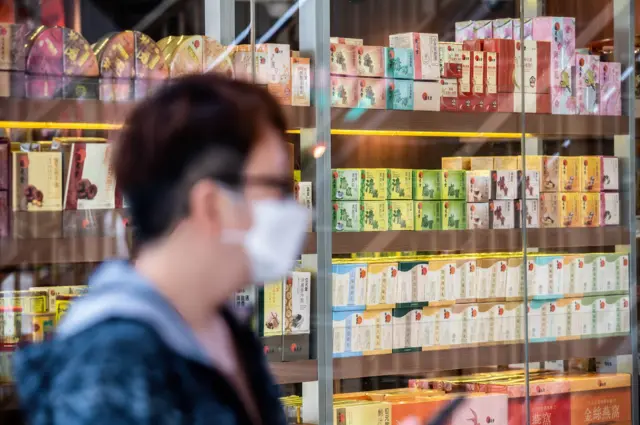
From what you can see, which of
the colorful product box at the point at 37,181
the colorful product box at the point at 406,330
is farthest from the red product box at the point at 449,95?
the colorful product box at the point at 37,181

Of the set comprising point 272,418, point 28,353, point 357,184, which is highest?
point 357,184

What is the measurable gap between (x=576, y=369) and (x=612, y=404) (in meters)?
0.23

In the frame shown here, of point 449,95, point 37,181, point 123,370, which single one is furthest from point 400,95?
point 123,370

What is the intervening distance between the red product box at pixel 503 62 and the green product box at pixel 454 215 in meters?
0.53

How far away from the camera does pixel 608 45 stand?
14.3ft

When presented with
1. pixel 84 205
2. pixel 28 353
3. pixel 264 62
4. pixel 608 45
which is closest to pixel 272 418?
pixel 28 353

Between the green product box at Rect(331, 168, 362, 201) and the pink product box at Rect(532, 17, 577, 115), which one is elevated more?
the pink product box at Rect(532, 17, 577, 115)

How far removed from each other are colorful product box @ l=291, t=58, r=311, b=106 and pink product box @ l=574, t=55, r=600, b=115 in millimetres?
1321

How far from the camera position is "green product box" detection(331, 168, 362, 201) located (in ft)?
11.8

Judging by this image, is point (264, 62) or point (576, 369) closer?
point (264, 62)

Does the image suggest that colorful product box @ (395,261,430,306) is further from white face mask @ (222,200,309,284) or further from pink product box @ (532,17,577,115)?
white face mask @ (222,200,309,284)

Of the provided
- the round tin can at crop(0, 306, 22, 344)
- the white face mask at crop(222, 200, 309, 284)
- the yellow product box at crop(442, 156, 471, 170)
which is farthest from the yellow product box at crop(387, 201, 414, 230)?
the white face mask at crop(222, 200, 309, 284)

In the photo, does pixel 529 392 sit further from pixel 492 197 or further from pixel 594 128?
pixel 594 128

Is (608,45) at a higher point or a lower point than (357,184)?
higher
